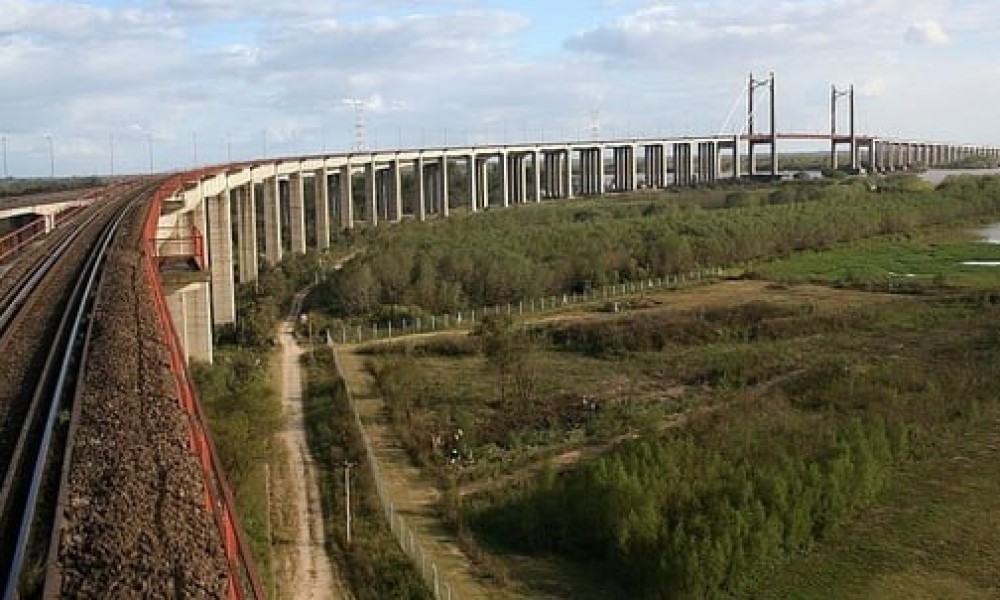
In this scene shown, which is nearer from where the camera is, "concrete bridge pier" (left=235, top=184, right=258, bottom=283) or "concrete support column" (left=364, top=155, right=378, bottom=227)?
"concrete bridge pier" (left=235, top=184, right=258, bottom=283)

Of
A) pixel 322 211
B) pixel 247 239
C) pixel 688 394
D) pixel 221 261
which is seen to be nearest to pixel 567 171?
pixel 322 211

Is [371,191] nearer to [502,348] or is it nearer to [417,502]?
[502,348]

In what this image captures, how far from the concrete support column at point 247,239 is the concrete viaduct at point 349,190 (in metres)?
0.06

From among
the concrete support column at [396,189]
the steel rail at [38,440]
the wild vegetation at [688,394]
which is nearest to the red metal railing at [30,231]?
the wild vegetation at [688,394]

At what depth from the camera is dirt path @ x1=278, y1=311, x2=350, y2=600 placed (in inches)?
730

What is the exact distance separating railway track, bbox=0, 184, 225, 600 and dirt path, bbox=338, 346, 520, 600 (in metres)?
6.84

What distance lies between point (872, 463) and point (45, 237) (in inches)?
969

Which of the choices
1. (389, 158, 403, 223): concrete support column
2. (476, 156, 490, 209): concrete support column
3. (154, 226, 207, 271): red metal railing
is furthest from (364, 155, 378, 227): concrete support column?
(154, 226, 207, 271): red metal railing

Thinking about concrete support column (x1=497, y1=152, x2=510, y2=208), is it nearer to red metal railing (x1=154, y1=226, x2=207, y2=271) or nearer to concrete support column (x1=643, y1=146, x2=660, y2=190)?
concrete support column (x1=643, y1=146, x2=660, y2=190)

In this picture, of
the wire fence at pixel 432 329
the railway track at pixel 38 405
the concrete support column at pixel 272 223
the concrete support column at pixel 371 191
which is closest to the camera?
the railway track at pixel 38 405

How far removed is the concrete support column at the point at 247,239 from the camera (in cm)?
5691

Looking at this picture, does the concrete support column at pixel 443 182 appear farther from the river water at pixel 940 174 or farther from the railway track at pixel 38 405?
the railway track at pixel 38 405

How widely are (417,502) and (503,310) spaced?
2704 cm

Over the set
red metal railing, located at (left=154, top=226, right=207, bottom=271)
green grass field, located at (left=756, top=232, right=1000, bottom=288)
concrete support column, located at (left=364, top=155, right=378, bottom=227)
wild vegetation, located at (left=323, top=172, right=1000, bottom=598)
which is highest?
concrete support column, located at (left=364, top=155, right=378, bottom=227)
